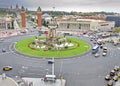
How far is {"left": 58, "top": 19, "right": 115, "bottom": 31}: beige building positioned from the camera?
58344 mm

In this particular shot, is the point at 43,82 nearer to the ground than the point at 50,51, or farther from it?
nearer to the ground

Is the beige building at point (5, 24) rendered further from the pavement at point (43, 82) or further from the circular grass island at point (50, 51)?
the pavement at point (43, 82)

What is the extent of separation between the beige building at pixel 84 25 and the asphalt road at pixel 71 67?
28427 mm

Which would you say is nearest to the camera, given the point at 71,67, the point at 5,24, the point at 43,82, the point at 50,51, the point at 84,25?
the point at 43,82

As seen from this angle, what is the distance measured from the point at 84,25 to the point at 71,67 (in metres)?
36.8

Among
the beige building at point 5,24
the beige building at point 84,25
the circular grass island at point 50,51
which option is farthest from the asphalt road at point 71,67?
the beige building at point 5,24

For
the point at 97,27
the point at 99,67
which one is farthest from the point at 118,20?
the point at 99,67

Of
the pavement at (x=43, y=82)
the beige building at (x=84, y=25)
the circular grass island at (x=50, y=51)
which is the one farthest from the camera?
the beige building at (x=84, y=25)

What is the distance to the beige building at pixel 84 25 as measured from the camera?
58.3 m

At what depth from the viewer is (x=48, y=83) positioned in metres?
19.5

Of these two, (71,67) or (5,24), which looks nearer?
(71,67)

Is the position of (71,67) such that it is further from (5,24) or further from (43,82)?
(5,24)

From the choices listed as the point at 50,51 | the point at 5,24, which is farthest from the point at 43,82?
the point at 5,24

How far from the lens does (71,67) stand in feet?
79.8
